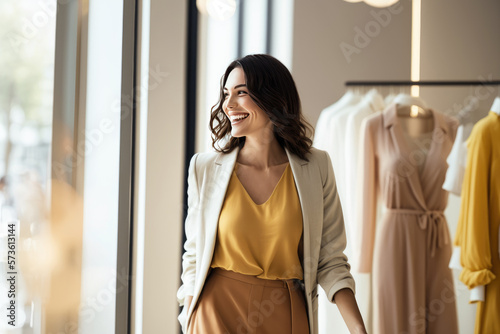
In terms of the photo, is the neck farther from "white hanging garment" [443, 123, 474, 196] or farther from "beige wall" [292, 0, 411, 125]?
"beige wall" [292, 0, 411, 125]

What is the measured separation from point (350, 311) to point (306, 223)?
259 millimetres

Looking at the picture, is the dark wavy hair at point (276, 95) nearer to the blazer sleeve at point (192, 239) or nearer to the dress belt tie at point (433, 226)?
the blazer sleeve at point (192, 239)

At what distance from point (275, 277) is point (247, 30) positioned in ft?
6.73

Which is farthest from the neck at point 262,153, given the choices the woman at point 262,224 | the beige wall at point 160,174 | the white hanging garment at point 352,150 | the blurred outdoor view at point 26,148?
the white hanging garment at point 352,150

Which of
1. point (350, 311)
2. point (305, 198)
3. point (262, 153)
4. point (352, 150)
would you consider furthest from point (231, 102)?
point (352, 150)

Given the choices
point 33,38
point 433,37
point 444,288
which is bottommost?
point 444,288

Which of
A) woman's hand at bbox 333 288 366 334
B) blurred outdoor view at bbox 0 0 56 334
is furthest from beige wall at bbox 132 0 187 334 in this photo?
woman's hand at bbox 333 288 366 334

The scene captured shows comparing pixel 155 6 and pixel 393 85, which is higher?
pixel 155 6

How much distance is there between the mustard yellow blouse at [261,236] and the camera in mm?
1359

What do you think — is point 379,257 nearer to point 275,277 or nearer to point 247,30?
point 275,277

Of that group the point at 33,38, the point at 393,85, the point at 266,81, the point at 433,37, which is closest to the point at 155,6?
the point at 33,38

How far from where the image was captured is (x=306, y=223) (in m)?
1.38

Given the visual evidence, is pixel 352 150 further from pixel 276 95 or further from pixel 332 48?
pixel 276 95

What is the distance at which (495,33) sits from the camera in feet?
8.99
